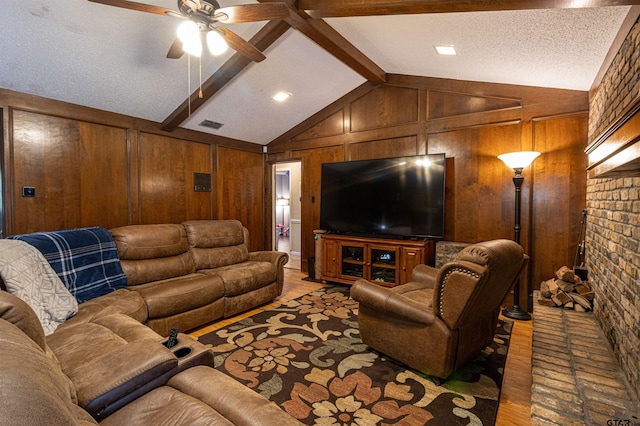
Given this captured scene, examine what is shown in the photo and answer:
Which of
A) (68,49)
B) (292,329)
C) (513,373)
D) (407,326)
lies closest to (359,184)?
(292,329)

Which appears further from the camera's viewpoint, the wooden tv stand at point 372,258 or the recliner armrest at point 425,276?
the wooden tv stand at point 372,258

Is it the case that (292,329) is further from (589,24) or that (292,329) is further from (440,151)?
(589,24)

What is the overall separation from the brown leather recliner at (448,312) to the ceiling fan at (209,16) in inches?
80.8

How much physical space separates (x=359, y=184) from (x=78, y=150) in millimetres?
3458

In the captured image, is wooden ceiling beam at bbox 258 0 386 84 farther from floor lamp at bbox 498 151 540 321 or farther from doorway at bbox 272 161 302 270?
doorway at bbox 272 161 302 270

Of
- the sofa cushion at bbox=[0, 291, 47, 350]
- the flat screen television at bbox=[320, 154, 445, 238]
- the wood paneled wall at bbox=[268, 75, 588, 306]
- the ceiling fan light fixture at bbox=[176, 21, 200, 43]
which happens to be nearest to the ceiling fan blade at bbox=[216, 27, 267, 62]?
the ceiling fan light fixture at bbox=[176, 21, 200, 43]

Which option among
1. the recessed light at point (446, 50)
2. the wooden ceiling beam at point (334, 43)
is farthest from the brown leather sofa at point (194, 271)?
the recessed light at point (446, 50)

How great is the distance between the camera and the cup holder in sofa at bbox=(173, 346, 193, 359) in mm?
1394

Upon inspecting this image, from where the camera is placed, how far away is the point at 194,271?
3531mm

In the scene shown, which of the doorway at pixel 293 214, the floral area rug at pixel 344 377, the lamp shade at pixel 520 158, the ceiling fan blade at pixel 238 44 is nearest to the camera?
the floral area rug at pixel 344 377

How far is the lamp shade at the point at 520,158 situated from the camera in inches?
120

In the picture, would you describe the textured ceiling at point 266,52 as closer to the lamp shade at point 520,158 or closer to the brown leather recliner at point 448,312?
the lamp shade at point 520,158

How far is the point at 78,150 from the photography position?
3426 millimetres

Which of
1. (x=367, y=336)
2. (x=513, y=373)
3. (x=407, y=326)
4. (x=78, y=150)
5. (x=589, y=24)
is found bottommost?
(x=513, y=373)
